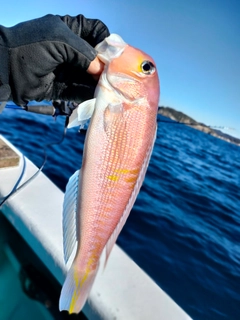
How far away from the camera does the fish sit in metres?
1.34

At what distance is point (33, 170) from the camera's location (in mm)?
3828

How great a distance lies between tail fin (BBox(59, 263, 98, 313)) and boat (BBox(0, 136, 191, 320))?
0.84 meters

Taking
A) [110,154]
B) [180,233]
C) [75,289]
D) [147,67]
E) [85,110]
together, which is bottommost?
[180,233]

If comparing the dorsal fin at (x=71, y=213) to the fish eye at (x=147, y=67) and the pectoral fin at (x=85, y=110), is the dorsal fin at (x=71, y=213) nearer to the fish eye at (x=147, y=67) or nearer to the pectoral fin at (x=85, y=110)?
the pectoral fin at (x=85, y=110)

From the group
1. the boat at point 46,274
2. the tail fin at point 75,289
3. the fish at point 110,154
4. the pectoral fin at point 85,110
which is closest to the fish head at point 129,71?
the fish at point 110,154

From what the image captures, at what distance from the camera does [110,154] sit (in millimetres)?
1347

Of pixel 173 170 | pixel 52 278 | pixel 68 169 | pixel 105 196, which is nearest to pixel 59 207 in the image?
pixel 52 278

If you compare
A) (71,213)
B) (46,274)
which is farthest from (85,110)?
(46,274)

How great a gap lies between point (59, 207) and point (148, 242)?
2.00 metres

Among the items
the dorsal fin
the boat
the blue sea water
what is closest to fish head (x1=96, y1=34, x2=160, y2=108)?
the dorsal fin

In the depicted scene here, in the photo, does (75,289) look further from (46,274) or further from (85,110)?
(46,274)

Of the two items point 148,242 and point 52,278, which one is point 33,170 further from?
point 148,242

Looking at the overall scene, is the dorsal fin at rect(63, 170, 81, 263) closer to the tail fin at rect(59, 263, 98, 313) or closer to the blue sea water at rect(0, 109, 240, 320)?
the tail fin at rect(59, 263, 98, 313)

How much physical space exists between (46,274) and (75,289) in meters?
1.82
